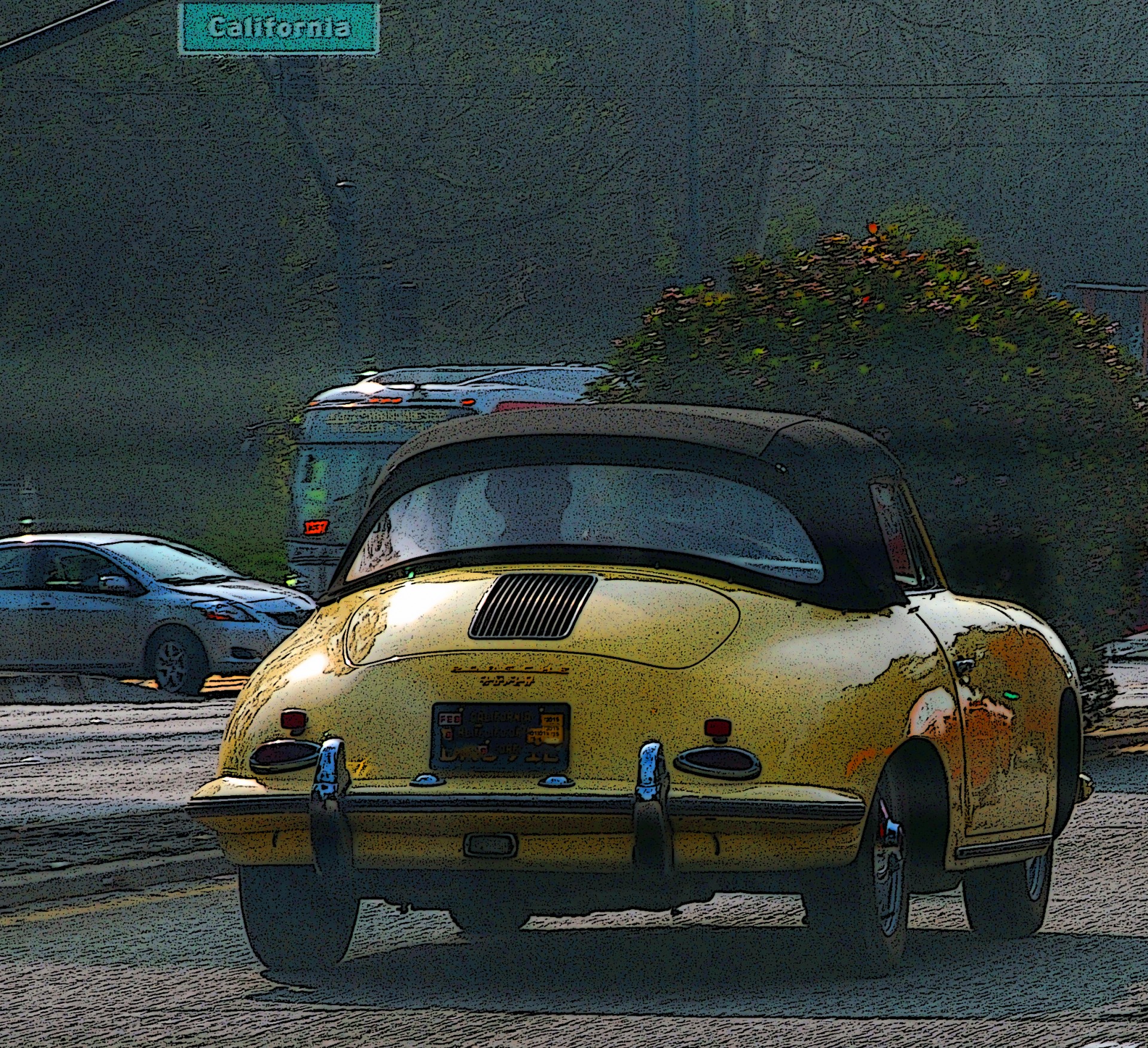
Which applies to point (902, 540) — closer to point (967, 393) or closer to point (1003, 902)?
point (1003, 902)

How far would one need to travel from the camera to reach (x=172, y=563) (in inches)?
950

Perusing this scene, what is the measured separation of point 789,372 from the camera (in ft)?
50.7

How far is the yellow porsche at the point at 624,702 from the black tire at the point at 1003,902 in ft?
0.67

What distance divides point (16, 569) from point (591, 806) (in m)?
18.3

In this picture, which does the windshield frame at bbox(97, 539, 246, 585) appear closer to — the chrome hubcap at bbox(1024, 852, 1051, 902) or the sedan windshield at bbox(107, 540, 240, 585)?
the sedan windshield at bbox(107, 540, 240, 585)

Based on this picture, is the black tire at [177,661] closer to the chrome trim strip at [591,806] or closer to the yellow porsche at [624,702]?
the yellow porsche at [624,702]

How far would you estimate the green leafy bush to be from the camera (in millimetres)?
15281

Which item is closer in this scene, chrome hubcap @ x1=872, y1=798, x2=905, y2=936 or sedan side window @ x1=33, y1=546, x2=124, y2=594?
chrome hubcap @ x1=872, y1=798, x2=905, y2=936

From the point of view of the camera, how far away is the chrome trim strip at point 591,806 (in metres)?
6.67

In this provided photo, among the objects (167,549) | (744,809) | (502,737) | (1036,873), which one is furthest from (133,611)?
(744,809)

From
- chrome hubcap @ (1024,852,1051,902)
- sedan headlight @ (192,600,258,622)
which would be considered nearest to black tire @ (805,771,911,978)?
chrome hubcap @ (1024,852,1051,902)

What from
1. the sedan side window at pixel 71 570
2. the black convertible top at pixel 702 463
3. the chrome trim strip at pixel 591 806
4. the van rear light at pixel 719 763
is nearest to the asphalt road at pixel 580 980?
the chrome trim strip at pixel 591 806

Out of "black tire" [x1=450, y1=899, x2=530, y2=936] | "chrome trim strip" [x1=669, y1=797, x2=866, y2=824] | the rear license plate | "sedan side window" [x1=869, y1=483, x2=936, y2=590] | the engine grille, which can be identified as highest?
"sedan side window" [x1=869, y1=483, x2=936, y2=590]

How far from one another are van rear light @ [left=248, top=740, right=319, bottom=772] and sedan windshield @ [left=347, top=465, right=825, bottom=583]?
0.80m
